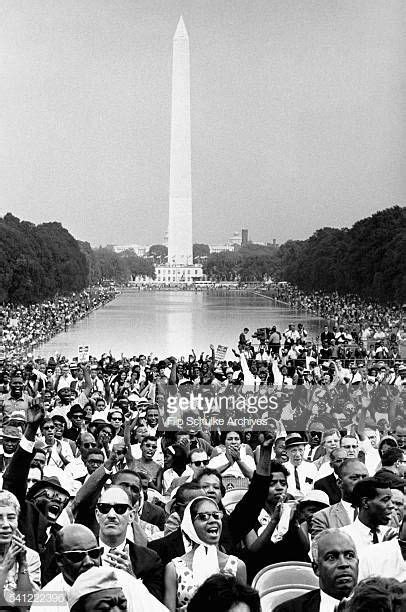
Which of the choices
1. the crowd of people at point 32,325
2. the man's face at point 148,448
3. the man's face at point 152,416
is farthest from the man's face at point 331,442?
the crowd of people at point 32,325

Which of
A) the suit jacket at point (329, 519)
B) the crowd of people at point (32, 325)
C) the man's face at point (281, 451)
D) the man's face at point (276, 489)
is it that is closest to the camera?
the suit jacket at point (329, 519)

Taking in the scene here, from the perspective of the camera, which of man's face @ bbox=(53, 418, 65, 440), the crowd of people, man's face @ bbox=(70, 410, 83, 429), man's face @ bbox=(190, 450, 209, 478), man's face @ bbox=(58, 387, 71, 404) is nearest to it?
man's face @ bbox=(190, 450, 209, 478)

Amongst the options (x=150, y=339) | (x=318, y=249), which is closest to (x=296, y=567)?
(x=150, y=339)

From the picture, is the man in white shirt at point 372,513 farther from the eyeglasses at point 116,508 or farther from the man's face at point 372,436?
the man's face at point 372,436

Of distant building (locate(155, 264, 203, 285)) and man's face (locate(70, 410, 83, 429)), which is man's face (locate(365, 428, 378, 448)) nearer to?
man's face (locate(70, 410, 83, 429))

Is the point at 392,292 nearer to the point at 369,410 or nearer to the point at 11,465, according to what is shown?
the point at 369,410

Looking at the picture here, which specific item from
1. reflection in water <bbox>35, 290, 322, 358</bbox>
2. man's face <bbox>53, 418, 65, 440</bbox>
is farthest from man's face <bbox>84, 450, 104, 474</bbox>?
reflection in water <bbox>35, 290, 322, 358</bbox>

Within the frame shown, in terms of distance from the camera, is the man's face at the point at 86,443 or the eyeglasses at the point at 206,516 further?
the man's face at the point at 86,443
